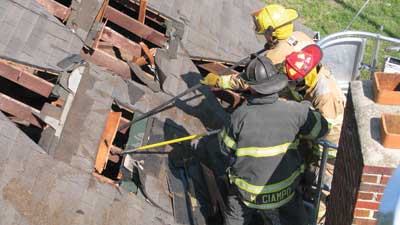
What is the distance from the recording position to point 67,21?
695 cm

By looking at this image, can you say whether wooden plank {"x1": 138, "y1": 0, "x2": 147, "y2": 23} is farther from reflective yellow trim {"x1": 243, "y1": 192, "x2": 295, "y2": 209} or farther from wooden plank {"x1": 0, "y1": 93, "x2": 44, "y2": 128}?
reflective yellow trim {"x1": 243, "y1": 192, "x2": 295, "y2": 209}

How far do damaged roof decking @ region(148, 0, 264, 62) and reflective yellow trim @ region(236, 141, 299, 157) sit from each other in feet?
9.02

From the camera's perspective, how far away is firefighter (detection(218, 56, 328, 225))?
5207mm

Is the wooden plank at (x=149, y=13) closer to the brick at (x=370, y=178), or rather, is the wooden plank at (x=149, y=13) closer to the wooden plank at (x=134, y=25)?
the wooden plank at (x=134, y=25)

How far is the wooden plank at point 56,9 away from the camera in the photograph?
23.0 ft

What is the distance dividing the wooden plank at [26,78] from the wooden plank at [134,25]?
1748 millimetres

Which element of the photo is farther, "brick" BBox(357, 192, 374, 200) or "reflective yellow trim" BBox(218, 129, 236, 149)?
"reflective yellow trim" BBox(218, 129, 236, 149)

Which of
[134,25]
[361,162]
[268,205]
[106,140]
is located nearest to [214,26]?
[134,25]

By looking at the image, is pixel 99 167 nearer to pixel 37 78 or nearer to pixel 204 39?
pixel 37 78

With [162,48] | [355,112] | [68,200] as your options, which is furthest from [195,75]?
[355,112]

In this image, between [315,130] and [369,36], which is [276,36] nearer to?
[369,36]

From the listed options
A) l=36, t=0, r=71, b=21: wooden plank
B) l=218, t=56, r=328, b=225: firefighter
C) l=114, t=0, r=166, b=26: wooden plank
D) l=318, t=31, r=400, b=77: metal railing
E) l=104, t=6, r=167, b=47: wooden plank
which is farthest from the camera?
l=114, t=0, r=166, b=26: wooden plank

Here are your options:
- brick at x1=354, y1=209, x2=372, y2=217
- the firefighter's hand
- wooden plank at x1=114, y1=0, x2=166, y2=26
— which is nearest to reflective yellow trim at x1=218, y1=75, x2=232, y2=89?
the firefighter's hand

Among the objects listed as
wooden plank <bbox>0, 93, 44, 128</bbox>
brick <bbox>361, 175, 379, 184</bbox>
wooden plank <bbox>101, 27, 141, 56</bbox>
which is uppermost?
brick <bbox>361, 175, 379, 184</bbox>
